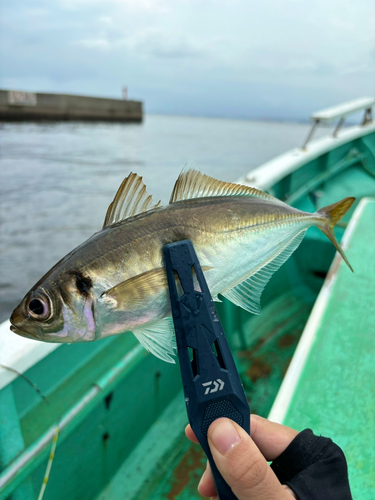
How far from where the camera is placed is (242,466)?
88cm

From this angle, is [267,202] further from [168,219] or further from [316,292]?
[316,292]

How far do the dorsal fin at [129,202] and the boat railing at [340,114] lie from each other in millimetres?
4130

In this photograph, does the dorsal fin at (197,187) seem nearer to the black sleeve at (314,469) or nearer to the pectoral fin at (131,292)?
the pectoral fin at (131,292)

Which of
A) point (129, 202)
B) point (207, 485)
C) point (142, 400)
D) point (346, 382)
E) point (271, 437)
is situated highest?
point (129, 202)

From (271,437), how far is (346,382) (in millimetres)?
848

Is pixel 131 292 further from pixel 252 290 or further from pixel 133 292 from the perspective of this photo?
pixel 252 290

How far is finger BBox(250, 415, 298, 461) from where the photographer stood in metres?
1.18

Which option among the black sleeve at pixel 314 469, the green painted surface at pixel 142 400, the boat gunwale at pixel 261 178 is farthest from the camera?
the green painted surface at pixel 142 400

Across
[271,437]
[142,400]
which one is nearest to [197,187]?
[271,437]

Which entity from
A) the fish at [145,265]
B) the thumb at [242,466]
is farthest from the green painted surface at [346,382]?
the fish at [145,265]

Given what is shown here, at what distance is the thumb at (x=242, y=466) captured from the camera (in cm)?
87

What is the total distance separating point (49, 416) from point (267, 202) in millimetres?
1576

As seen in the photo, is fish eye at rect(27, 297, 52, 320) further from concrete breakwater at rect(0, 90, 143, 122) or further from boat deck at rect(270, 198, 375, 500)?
concrete breakwater at rect(0, 90, 143, 122)

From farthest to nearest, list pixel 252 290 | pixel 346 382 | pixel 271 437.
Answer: pixel 346 382 < pixel 271 437 < pixel 252 290
